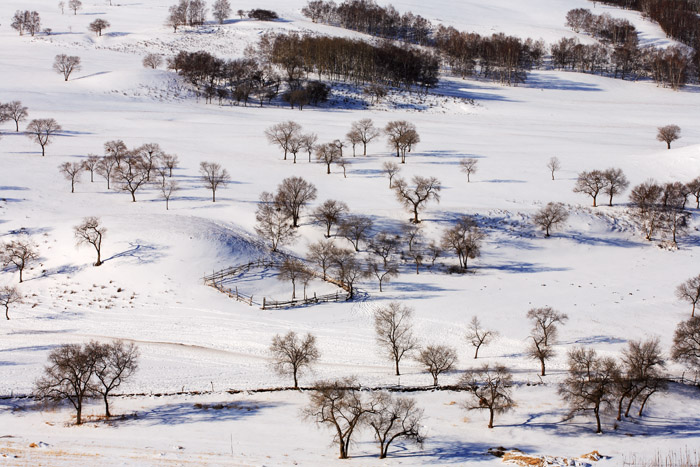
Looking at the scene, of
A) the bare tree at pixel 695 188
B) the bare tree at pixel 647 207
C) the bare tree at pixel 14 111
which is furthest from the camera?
the bare tree at pixel 14 111

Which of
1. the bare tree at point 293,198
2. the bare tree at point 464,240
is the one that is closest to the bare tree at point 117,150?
the bare tree at point 293,198

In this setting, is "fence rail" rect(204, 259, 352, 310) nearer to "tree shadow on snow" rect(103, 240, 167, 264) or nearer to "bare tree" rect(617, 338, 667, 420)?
"tree shadow on snow" rect(103, 240, 167, 264)

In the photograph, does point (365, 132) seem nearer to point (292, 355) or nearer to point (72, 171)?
point (72, 171)

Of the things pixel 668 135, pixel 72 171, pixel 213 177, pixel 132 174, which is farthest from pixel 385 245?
pixel 668 135

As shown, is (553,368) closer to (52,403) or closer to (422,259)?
(422,259)

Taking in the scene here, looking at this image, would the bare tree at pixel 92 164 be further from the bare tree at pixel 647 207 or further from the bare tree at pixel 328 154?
the bare tree at pixel 647 207

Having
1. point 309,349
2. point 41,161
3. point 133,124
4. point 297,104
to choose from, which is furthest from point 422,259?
point 297,104

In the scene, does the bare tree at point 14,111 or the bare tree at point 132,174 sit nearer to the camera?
the bare tree at point 132,174
